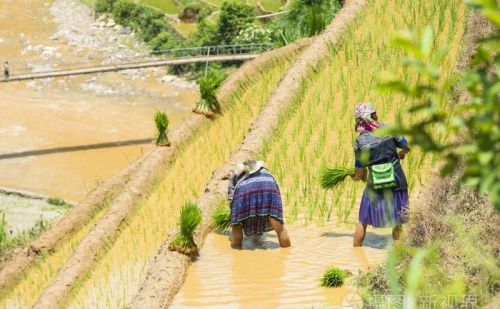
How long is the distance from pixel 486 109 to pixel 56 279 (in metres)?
8.50

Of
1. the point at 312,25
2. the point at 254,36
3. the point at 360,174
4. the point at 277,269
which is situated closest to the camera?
the point at 360,174

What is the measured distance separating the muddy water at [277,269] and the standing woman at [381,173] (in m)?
0.40

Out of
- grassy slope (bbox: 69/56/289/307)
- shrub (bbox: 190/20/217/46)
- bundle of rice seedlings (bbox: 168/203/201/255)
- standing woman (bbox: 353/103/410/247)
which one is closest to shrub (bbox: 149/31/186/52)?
shrub (bbox: 190/20/217/46)

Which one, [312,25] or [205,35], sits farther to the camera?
[205,35]

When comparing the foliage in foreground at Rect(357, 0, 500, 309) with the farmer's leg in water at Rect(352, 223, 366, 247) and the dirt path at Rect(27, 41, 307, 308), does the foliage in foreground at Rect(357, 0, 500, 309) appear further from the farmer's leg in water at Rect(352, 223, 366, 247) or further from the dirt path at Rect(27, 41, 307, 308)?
the dirt path at Rect(27, 41, 307, 308)

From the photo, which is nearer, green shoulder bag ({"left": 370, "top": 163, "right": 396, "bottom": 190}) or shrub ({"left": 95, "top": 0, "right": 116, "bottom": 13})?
green shoulder bag ({"left": 370, "top": 163, "right": 396, "bottom": 190})

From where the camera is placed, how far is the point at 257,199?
28.3 feet

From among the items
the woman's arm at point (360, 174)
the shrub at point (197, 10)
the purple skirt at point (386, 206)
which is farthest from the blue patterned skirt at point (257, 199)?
the shrub at point (197, 10)

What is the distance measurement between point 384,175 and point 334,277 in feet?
3.12

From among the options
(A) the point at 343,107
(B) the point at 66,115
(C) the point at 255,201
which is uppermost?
(A) the point at 343,107

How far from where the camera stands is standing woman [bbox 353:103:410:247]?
8.00 m

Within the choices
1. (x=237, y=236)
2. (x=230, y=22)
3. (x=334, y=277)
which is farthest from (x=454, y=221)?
(x=230, y=22)

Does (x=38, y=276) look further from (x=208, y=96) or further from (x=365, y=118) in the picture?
(x=365, y=118)

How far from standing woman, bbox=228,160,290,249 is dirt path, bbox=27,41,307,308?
2.32m
